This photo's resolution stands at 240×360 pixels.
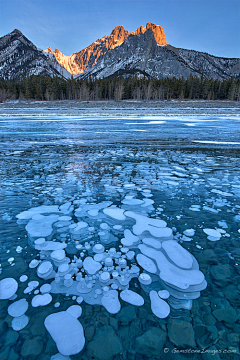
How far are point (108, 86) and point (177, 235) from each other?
93.5 meters

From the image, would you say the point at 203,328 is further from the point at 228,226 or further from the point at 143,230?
the point at 228,226

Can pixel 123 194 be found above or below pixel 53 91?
below

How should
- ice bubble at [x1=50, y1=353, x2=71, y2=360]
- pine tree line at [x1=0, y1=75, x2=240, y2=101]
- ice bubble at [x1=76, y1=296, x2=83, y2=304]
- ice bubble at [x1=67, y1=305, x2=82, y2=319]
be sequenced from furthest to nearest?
pine tree line at [x1=0, y1=75, x2=240, y2=101]
ice bubble at [x1=76, y1=296, x2=83, y2=304]
ice bubble at [x1=67, y1=305, x2=82, y2=319]
ice bubble at [x1=50, y1=353, x2=71, y2=360]

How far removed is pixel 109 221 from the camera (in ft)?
9.42

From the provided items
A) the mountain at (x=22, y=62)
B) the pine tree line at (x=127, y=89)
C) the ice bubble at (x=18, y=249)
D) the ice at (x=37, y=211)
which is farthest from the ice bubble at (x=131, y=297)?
the mountain at (x=22, y=62)

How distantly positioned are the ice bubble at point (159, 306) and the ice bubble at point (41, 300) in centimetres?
91

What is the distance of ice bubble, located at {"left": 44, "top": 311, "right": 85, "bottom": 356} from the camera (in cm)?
134

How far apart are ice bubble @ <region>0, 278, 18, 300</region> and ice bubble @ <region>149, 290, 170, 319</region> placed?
1269mm

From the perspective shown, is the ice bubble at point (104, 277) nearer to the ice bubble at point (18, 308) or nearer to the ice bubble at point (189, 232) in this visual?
the ice bubble at point (18, 308)

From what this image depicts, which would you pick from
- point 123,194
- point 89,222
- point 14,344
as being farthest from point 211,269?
point 123,194

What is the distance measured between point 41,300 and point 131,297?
0.80 meters

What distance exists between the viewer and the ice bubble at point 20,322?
147 centimetres

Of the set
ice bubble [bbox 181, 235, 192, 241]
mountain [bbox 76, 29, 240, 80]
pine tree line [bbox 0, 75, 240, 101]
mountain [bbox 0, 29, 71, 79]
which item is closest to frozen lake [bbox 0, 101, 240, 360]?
ice bubble [bbox 181, 235, 192, 241]

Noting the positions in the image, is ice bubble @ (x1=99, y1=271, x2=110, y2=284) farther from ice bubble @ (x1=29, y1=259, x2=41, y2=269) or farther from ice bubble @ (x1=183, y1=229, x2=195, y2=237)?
ice bubble @ (x1=183, y1=229, x2=195, y2=237)
